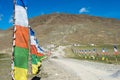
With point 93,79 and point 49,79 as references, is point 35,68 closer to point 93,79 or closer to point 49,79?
point 49,79

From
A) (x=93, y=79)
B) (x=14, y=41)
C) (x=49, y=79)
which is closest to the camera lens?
(x=14, y=41)

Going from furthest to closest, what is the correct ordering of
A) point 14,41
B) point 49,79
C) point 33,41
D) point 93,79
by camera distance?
point 33,41 → point 49,79 → point 93,79 → point 14,41

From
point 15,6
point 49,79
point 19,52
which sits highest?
point 15,6

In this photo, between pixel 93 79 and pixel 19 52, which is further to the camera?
pixel 93 79

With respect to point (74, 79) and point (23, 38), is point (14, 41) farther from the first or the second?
point (74, 79)

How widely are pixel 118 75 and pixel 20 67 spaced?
14.5m

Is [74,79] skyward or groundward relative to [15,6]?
groundward

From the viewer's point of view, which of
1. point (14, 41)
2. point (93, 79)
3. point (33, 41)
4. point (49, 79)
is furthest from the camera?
point (33, 41)

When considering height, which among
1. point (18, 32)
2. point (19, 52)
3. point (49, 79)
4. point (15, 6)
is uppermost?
point (15, 6)

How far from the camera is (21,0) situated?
16.6m

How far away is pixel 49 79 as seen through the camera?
3162 centimetres

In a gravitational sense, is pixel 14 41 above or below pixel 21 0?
below

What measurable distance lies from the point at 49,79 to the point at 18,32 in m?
16.0

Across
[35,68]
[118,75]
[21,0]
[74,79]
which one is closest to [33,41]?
[35,68]
